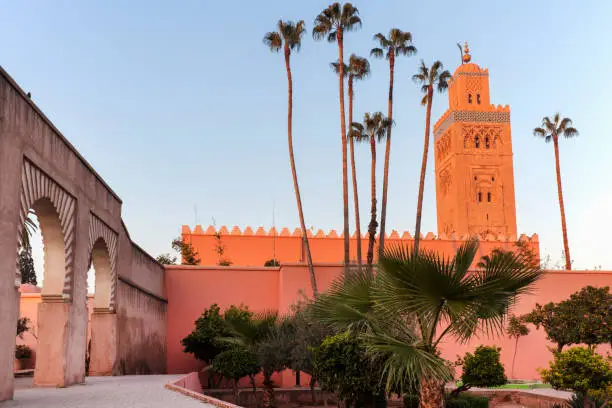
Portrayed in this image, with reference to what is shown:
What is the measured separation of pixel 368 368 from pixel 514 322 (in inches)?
503

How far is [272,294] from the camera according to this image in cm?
2352

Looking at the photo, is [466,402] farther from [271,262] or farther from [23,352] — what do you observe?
[271,262]

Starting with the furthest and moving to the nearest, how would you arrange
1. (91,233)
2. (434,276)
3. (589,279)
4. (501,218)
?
(501,218) < (589,279) < (91,233) < (434,276)

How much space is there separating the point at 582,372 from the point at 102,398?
23.5ft

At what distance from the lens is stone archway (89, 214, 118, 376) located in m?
15.0

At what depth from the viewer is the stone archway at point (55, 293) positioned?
37.7 ft

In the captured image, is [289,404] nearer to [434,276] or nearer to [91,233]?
[91,233]

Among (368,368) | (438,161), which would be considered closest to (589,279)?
(368,368)

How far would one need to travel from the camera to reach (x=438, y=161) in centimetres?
5134

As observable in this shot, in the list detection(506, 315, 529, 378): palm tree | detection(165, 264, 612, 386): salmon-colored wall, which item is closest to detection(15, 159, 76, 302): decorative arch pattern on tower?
detection(165, 264, 612, 386): salmon-colored wall

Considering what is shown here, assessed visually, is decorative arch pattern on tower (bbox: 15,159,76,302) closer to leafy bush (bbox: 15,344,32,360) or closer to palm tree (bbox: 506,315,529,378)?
leafy bush (bbox: 15,344,32,360)

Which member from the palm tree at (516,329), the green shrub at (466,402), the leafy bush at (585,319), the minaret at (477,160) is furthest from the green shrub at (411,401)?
the minaret at (477,160)

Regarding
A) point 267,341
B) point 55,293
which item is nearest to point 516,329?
point 267,341

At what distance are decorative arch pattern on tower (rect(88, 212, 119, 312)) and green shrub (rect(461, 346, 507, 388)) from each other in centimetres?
793
